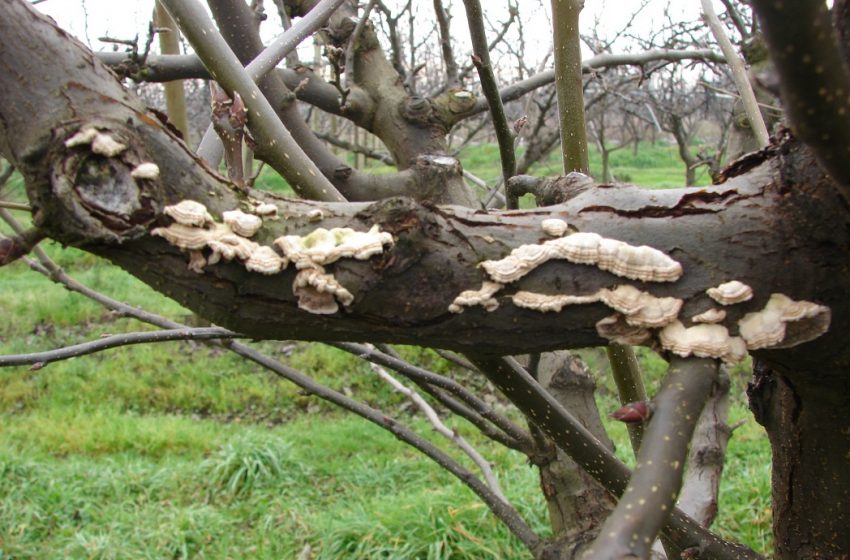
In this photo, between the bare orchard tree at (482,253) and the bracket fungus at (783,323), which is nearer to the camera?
the bare orchard tree at (482,253)

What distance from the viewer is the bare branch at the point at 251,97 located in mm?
1328

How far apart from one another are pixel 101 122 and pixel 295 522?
4193mm

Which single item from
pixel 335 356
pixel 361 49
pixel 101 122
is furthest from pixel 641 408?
pixel 335 356

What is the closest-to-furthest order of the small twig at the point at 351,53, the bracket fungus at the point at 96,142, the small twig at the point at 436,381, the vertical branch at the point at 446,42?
the bracket fungus at the point at 96,142 < the small twig at the point at 436,381 < the vertical branch at the point at 446,42 < the small twig at the point at 351,53

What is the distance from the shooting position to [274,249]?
96 centimetres

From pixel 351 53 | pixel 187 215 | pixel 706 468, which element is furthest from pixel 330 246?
pixel 351 53

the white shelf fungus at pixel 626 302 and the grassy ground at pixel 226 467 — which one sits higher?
the white shelf fungus at pixel 626 302

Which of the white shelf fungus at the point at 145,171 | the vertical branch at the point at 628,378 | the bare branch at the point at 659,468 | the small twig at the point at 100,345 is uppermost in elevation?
the white shelf fungus at the point at 145,171

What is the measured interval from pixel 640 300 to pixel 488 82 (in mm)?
892

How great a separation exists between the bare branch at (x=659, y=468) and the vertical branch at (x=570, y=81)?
40.1 inches

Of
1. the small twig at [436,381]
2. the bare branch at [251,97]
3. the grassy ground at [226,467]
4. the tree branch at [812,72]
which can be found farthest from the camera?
the grassy ground at [226,467]

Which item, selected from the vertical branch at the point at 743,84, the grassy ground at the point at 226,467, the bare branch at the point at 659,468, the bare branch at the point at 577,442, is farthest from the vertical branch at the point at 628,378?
the grassy ground at the point at 226,467

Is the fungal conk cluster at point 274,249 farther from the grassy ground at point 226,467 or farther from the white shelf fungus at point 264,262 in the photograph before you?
the grassy ground at point 226,467

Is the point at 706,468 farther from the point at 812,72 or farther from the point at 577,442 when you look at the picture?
the point at 812,72
